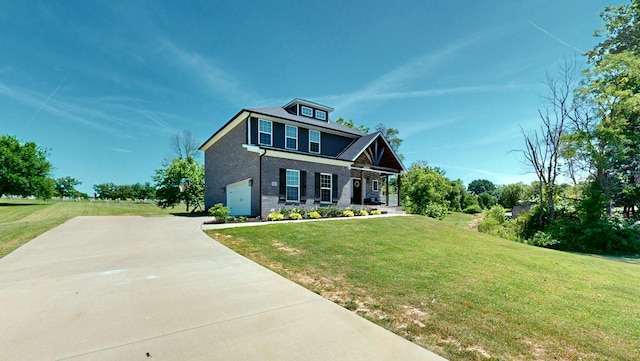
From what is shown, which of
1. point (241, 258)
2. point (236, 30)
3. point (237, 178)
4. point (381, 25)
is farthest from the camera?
point (237, 178)

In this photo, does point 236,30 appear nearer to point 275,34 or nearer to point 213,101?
point 275,34

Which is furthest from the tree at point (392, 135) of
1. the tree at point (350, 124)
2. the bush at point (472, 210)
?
the bush at point (472, 210)

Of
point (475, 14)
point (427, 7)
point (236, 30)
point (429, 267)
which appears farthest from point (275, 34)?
point (429, 267)

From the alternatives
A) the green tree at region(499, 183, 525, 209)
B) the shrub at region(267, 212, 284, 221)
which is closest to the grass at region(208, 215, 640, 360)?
the shrub at region(267, 212, 284, 221)

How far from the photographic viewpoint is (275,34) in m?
13.4

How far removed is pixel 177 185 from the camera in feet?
74.5

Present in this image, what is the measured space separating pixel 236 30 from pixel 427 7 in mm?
9375

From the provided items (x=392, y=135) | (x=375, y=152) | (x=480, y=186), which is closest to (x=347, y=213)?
(x=375, y=152)

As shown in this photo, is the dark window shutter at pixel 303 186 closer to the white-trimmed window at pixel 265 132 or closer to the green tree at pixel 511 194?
the white-trimmed window at pixel 265 132

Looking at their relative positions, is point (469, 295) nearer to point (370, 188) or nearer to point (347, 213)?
point (347, 213)

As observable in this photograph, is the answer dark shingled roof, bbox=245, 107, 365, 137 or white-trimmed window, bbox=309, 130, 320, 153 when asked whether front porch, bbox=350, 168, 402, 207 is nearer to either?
white-trimmed window, bbox=309, 130, 320, 153

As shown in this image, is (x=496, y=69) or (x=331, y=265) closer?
(x=331, y=265)

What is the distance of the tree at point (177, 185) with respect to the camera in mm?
22562

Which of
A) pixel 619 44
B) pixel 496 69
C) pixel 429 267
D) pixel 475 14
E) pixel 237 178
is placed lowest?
pixel 429 267
